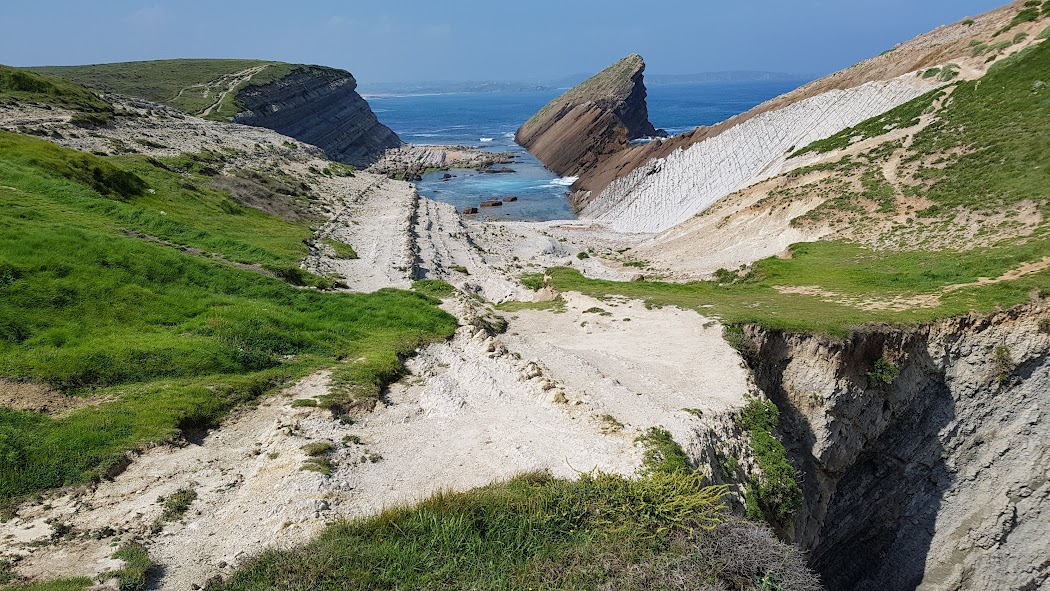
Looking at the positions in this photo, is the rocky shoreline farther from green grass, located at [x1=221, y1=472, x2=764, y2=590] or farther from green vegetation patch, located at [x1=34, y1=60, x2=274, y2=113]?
green grass, located at [x1=221, y1=472, x2=764, y2=590]

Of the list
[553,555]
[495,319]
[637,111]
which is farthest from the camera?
[637,111]

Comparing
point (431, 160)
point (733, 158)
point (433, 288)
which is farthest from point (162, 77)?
point (433, 288)

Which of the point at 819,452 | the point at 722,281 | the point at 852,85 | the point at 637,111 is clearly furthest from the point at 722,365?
the point at 637,111

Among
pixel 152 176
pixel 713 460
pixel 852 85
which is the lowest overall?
pixel 713 460

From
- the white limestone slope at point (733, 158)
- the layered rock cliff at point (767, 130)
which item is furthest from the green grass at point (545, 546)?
the layered rock cliff at point (767, 130)

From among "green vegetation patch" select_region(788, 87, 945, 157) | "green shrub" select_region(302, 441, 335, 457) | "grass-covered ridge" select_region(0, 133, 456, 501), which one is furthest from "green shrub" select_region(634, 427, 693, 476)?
"green vegetation patch" select_region(788, 87, 945, 157)

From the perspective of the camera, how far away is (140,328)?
56.5 ft

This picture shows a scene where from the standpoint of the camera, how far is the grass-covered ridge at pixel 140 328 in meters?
12.6

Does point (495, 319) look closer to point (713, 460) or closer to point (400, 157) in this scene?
point (713, 460)

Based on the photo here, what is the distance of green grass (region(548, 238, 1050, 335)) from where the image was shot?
19828 millimetres

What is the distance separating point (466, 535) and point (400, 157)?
120 meters

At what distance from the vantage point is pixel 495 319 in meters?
25.1

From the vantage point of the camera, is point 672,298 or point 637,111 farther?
point 637,111

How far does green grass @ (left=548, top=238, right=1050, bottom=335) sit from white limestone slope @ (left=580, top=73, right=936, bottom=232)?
70.4ft
